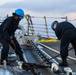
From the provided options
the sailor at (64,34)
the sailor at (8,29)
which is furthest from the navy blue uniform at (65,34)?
the sailor at (8,29)

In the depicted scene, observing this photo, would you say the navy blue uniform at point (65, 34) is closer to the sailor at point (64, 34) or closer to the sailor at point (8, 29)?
the sailor at point (64, 34)

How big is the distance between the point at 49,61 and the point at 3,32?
126 centimetres

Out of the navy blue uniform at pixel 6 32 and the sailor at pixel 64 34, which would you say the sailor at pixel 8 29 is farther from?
the sailor at pixel 64 34

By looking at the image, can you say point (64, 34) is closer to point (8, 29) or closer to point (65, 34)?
point (65, 34)

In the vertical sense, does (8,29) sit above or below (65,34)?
above

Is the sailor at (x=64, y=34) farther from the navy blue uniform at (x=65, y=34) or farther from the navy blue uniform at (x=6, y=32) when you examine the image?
the navy blue uniform at (x=6, y=32)

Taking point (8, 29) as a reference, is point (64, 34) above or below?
below

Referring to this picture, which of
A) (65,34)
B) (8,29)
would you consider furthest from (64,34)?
(8,29)

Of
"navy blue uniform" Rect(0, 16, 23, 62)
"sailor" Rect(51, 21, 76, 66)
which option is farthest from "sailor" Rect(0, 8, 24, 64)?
"sailor" Rect(51, 21, 76, 66)

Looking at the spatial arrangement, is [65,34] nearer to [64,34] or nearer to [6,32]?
[64,34]

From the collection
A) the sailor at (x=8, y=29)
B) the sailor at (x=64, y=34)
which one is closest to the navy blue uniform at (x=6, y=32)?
the sailor at (x=8, y=29)

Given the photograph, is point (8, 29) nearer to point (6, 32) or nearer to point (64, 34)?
point (6, 32)

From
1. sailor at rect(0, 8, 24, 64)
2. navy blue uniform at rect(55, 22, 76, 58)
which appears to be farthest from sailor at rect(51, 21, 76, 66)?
sailor at rect(0, 8, 24, 64)

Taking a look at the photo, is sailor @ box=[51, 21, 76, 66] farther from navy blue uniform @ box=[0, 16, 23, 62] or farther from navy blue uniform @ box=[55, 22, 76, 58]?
navy blue uniform @ box=[0, 16, 23, 62]
